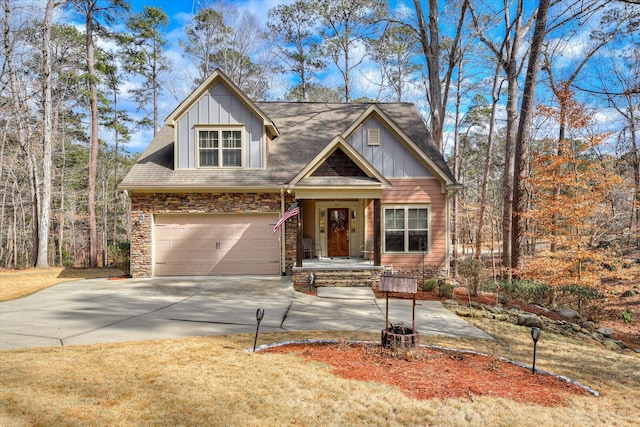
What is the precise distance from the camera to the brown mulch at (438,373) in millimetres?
4516

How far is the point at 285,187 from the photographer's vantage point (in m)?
12.3

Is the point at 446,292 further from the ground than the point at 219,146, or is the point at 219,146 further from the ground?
the point at 219,146

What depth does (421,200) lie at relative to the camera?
13.8 m

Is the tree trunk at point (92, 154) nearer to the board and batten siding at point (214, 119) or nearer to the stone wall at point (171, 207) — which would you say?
the stone wall at point (171, 207)

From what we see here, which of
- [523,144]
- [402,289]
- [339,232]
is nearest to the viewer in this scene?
[402,289]

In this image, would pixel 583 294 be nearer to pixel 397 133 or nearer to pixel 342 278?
pixel 342 278

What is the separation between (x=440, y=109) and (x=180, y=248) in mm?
13651

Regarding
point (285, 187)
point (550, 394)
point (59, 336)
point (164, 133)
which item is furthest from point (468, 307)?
point (164, 133)

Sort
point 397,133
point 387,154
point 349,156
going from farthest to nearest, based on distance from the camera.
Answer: point 387,154 → point 397,133 → point 349,156

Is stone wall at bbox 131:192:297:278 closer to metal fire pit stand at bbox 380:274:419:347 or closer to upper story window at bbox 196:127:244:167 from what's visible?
upper story window at bbox 196:127:244:167

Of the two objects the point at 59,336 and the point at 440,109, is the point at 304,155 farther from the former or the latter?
the point at 59,336

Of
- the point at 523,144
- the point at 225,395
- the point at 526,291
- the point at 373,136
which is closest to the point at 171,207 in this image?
the point at 373,136

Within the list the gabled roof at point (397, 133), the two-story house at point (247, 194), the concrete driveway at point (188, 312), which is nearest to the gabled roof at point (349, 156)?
the two-story house at point (247, 194)

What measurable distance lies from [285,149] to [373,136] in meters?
3.58
